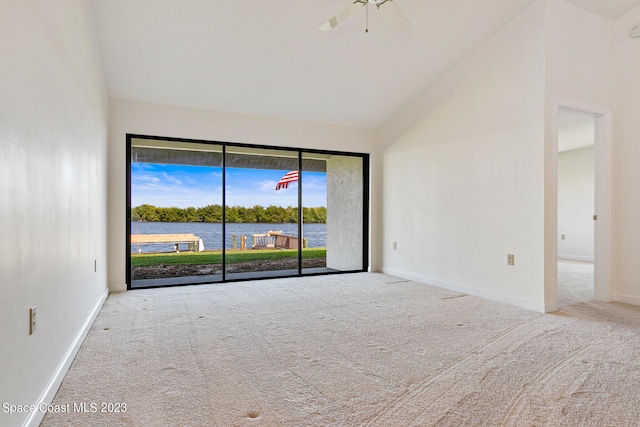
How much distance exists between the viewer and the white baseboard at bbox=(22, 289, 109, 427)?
151 centimetres

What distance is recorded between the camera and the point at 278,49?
379 cm

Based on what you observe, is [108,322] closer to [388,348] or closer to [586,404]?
[388,348]

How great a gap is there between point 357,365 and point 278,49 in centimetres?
318

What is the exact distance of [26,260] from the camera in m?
1.49

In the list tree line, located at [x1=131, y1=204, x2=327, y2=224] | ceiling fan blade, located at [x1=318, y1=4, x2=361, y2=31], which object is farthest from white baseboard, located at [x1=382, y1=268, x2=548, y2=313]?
ceiling fan blade, located at [x1=318, y1=4, x2=361, y2=31]

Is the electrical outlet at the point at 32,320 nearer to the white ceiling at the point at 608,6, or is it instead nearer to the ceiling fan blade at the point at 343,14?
the ceiling fan blade at the point at 343,14

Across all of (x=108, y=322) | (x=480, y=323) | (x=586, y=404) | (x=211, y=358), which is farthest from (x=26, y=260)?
(x=480, y=323)

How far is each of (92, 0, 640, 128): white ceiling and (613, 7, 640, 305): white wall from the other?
1.32ft

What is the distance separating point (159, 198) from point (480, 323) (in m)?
4.86

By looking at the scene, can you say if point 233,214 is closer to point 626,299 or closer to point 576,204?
point 626,299

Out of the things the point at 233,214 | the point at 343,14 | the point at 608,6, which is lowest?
the point at 233,214

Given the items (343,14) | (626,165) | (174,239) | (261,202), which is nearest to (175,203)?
(174,239)

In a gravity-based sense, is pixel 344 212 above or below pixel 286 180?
below

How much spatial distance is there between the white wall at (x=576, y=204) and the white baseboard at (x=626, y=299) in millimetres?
4214
